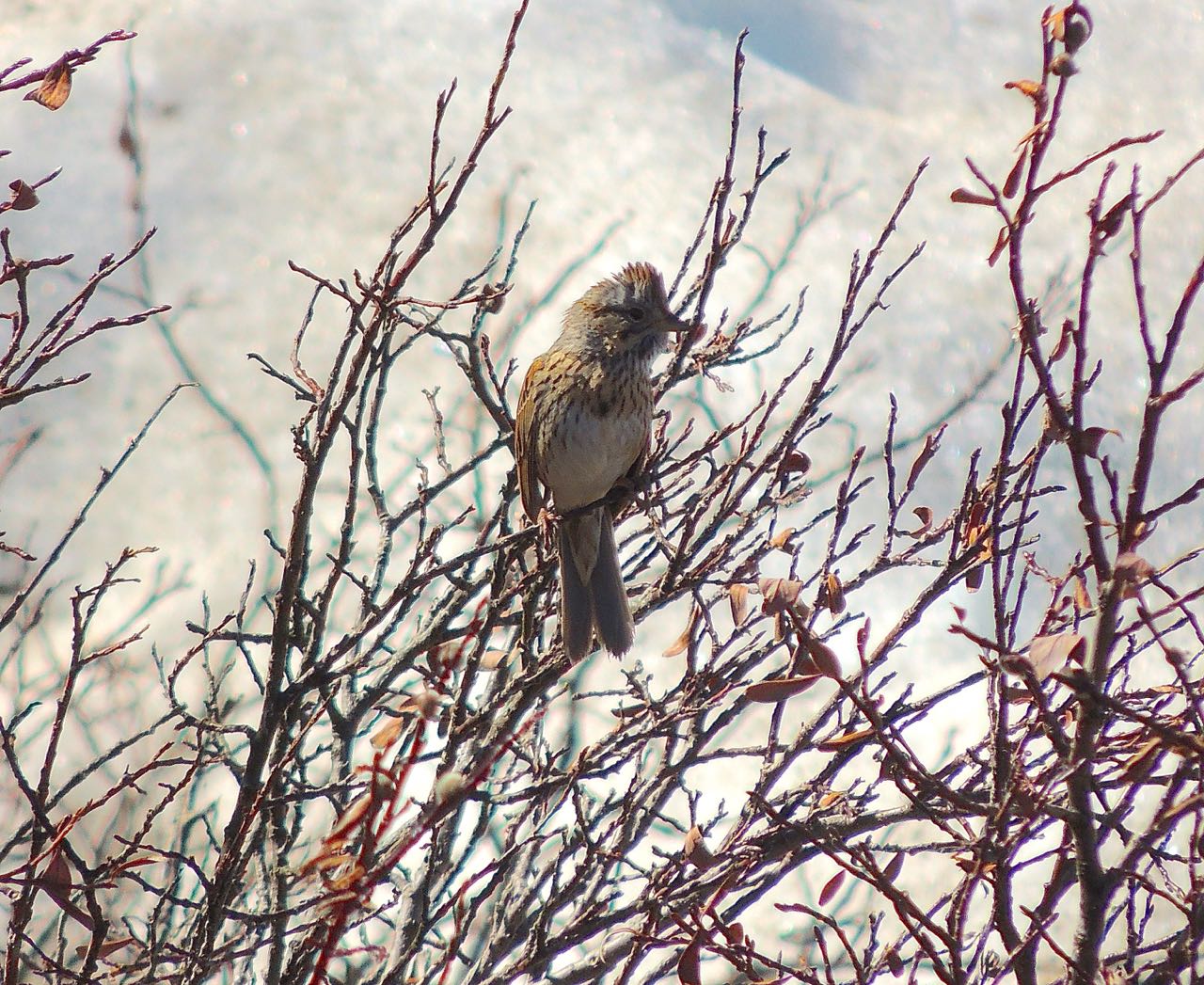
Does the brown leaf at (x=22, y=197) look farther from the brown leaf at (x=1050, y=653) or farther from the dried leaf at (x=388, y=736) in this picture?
the brown leaf at (x=1050, y=653)

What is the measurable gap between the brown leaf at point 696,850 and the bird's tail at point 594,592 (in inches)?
32.4

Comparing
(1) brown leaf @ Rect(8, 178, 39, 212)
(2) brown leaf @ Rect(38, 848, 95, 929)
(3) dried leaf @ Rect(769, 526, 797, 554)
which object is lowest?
(2) brown leaf @ Rect(38, 848, 95, 929)

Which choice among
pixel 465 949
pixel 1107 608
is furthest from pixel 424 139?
pixel 1107 608

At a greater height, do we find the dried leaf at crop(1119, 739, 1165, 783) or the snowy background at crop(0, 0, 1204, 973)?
the snowy background at crop(0, 0, 1204, 973)

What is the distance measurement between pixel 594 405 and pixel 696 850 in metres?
1.71

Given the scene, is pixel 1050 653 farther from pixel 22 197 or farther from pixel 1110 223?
pixel 22 197

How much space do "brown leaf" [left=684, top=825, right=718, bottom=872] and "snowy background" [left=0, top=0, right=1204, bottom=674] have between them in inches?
161

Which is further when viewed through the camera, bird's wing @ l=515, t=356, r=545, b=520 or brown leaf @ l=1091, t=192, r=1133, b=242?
bird's wing @ l=515, t=356, r=545, b=520

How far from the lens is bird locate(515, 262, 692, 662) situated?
345cm

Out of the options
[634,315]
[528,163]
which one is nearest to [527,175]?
[528,163]

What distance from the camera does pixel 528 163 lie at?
6590 millimetres

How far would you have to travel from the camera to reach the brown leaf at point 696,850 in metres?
1.97

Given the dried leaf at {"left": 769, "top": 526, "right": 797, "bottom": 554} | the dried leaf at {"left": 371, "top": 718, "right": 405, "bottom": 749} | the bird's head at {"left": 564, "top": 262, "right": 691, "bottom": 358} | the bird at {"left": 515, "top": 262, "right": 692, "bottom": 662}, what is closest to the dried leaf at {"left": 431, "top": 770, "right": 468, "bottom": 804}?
the dried leaf at {"left": 371, "top": 718, "right": 405, "bottom": 749}

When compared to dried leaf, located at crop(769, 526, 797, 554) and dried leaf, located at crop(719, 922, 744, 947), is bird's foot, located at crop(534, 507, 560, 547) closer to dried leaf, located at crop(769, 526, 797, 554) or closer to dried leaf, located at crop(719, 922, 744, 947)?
dried leaf, located at crop(769, 526, 797, 554)
